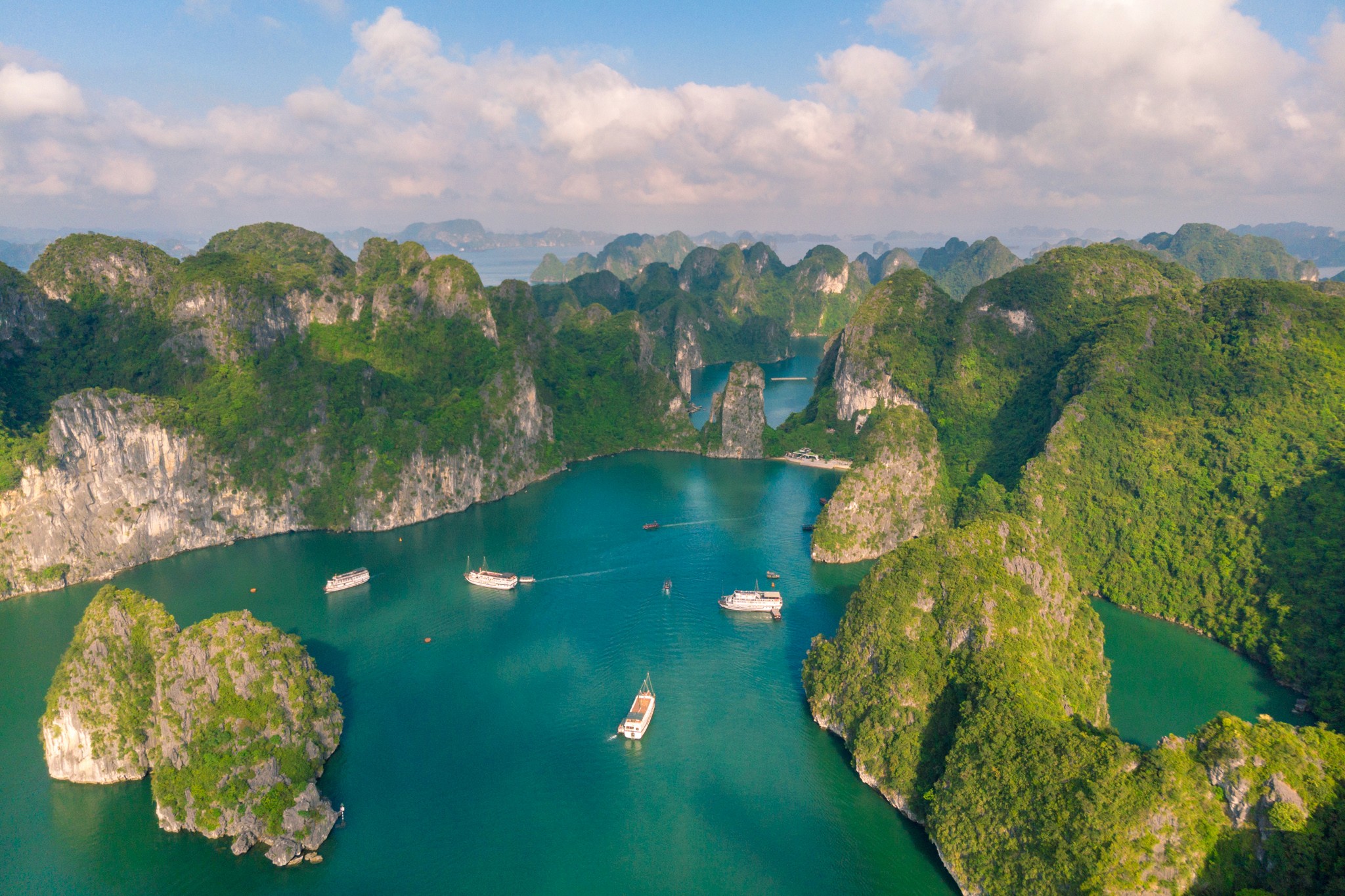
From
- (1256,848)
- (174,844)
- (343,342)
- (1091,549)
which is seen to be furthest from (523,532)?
(1256,848)

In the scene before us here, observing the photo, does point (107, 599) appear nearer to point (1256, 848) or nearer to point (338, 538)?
point (338, 538)

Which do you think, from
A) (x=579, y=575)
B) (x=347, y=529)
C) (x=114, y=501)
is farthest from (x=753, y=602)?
(x=114, y=501)

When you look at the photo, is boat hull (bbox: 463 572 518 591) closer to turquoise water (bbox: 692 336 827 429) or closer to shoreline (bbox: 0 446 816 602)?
shoreline (bbox: 0 446 816 602)

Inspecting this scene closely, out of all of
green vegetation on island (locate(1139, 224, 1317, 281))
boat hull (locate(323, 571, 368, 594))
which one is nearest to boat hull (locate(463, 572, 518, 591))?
boat hull (locate(323, 571, 368, 594))

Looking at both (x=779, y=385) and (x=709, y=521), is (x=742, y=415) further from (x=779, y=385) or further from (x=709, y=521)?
(x=779, y=385)

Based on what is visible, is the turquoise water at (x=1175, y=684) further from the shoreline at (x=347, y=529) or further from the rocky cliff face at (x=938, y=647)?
the shoreline at (x=347, y=529)

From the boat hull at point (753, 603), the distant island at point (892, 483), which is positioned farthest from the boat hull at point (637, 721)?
the boat hull at point (753, 603)
